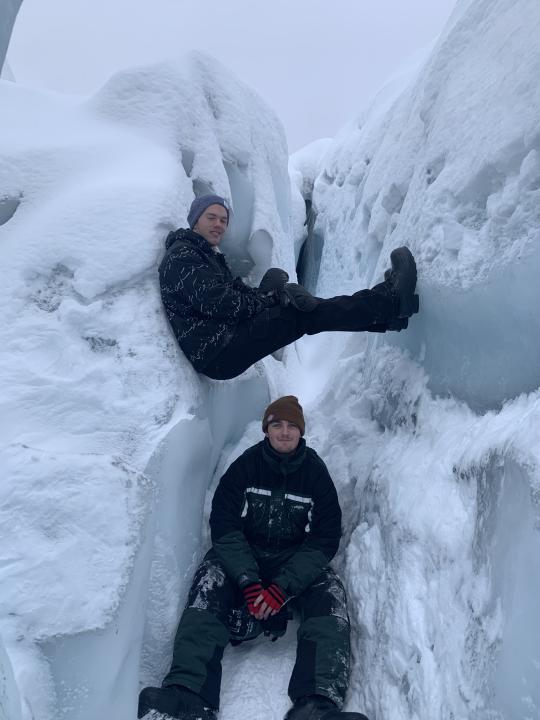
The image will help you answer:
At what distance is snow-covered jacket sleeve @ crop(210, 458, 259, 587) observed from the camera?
7.18 feet

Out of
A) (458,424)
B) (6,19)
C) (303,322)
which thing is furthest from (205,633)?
(6,19)

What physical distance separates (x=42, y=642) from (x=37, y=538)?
11.9 inches

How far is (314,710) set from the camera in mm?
1836

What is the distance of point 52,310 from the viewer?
2.43 metres

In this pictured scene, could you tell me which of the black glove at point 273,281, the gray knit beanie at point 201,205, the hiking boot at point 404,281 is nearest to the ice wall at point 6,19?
the gray knit beanie at point 201,205

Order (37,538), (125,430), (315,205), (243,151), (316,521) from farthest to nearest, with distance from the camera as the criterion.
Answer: (315,205) < (243,151) < (316,521) < (125,430) < (37,538)

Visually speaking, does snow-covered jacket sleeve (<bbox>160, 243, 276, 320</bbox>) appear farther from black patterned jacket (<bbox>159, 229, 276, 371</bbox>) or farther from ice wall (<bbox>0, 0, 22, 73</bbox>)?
ice wall (<bbox>0, 0, 22, 73</bbox>)

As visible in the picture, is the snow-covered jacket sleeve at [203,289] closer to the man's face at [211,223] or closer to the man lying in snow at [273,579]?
the man's face at [211,223]

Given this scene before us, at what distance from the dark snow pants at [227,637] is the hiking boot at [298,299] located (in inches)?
41.2

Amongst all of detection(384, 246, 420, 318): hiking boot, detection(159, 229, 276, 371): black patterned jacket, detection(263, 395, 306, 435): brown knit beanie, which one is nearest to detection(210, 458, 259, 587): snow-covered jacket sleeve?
detection(263, 395, 306, 435): brown knit beanie

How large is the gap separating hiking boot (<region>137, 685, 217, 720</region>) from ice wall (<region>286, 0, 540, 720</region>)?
525mm

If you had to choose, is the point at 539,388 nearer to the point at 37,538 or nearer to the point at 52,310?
the point at 37,538

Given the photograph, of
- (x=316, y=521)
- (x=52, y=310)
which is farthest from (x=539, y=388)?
(x=52, y=310)

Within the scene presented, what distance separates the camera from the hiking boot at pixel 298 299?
2.48 metres
